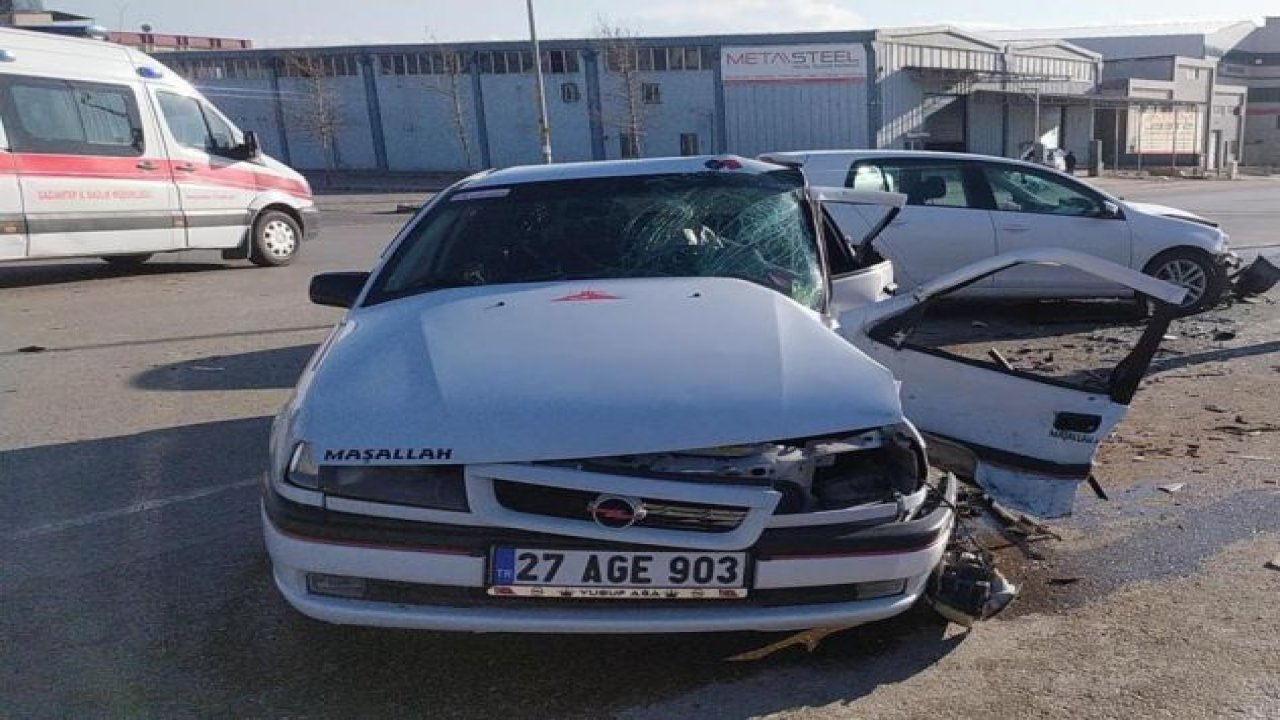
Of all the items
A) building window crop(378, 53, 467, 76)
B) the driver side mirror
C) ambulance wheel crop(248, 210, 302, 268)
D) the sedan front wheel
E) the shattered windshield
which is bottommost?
the sedan front wheel

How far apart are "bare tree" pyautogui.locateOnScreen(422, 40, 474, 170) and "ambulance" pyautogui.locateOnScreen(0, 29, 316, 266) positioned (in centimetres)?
3012

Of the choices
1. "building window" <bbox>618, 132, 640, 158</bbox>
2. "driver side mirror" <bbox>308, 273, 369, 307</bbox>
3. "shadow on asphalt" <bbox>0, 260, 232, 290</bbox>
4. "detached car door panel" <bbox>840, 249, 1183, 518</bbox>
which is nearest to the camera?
"detached car door panel" <bbox>840, 249, 1183, 518</bbox>

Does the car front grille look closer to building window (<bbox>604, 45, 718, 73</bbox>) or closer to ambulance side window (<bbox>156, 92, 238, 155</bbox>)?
ambulance side window (<bbox>156, 92, 238, 155</bbox>)

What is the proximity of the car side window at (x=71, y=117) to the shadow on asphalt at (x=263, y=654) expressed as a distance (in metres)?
8.47

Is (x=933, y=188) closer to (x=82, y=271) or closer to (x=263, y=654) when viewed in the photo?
(x=263, y=654)

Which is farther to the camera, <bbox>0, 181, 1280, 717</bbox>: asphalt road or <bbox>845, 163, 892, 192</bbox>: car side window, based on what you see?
<bbox>845, 163, 892, 192</bbox>: car side window

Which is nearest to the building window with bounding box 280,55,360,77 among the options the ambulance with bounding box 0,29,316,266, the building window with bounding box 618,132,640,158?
the building window with bounding box 618,132,640,158

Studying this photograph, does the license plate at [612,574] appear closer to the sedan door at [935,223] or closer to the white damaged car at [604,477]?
the white damaged car at [604,477]

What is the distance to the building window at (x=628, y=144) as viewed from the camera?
41031mm

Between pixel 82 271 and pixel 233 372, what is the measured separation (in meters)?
7.87

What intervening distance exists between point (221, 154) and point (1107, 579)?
39.0ft

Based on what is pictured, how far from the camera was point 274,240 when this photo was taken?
1324 cm

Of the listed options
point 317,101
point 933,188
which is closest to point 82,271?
point 933,188

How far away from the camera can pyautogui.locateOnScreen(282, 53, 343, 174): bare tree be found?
43.9 metres
